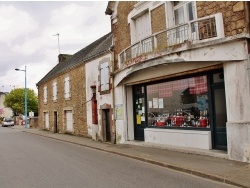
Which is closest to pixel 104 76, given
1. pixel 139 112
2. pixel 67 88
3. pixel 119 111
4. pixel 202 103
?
pixel 119 111

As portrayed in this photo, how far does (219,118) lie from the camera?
10.6m

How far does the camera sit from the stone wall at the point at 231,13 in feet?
30.1

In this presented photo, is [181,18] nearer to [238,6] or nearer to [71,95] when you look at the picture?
[238,6]

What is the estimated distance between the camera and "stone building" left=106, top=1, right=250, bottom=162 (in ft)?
30.5

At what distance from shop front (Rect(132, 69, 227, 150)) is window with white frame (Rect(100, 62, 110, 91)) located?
231cm

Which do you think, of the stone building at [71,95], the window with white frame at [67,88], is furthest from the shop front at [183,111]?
the window with white frame at [67,88]

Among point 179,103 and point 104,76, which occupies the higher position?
point 104,76

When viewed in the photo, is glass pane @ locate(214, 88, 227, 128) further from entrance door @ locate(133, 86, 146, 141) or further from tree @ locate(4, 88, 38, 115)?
tree @ locate(4, 88, 38, 115)

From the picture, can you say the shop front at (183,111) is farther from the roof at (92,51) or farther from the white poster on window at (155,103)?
the roof at (92,51)

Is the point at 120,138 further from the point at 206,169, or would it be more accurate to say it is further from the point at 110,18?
the point at 206,169

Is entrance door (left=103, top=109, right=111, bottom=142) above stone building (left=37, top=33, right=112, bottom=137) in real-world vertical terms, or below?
below

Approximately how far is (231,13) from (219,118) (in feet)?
11.5

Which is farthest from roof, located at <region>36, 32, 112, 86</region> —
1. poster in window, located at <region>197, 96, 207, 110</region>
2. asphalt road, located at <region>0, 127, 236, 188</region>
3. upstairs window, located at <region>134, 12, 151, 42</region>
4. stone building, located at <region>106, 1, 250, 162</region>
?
asphalt road, located at <region>0, 127, 236, 188</region>

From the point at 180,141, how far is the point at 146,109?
2984 mm
